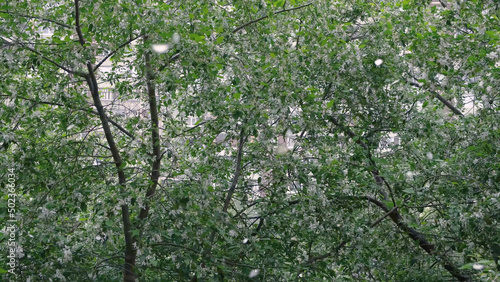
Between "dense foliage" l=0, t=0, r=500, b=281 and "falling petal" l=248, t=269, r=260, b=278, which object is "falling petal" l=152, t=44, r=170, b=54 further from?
"falling petal" l=248, t=269, r=260, b=278

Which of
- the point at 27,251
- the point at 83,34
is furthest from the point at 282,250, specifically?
the point at 83,34

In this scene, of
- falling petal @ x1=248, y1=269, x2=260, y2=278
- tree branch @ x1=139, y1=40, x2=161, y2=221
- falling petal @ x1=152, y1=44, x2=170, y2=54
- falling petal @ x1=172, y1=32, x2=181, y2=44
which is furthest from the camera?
tree branch @ x1=139, y1=40, x2=161, y2=221

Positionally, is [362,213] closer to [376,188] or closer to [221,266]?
[376,188]

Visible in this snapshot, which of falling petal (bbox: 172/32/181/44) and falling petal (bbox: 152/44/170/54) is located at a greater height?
falling petal (bbox: 152/44/170/54)

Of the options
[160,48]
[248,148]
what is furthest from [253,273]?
[160,48]

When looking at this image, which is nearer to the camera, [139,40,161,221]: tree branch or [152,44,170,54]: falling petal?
[152,44,170,54]: falling petal

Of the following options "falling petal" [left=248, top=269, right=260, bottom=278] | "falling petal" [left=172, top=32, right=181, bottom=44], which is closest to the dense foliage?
"falling petal" [left=248, top=269, right=260, bottom=278]

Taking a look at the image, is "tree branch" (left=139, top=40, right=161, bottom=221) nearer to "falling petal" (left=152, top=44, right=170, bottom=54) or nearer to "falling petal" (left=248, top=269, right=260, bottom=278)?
"falling petal" (left=152, top=44, right=170, bottom=54)

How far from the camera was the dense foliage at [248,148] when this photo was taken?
17.5ft

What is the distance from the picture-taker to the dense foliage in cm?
532

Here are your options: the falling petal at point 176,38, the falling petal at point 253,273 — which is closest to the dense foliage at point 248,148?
the falling petal at point 253,273

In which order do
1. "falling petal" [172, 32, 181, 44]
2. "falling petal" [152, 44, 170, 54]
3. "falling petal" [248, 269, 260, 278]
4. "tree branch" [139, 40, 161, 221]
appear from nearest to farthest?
"falling petal" [172, 32, 181, 44] < "falling petal" [152, 44, 170, 54] < "falling petal" [248, 269, 260, 278] < "tree branch" [139, 40, 161, 221]

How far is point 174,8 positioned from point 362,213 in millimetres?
3366

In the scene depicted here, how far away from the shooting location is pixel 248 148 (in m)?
6.85
